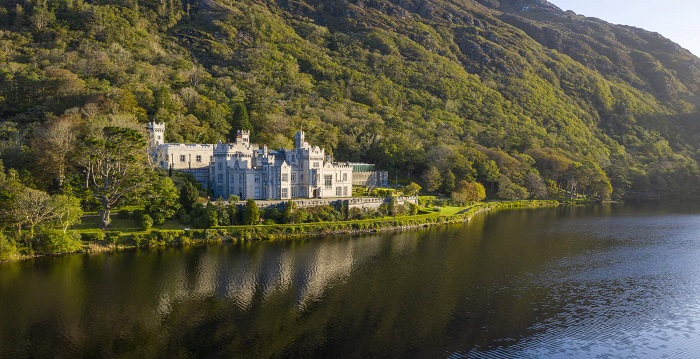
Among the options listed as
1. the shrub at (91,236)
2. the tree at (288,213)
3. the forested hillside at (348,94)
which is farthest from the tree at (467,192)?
the shrub at (91,236)

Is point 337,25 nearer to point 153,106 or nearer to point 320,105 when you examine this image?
point 320,105

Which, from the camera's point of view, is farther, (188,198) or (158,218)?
(188,198)

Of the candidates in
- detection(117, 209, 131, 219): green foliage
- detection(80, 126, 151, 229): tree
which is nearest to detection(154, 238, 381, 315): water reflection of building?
detection(117, 209, 131, 219): green foliage

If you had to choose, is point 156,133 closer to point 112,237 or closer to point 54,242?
point 112,237

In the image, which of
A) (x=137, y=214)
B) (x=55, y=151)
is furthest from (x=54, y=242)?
(x=55, y=151)

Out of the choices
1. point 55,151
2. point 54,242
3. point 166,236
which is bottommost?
point 166,236

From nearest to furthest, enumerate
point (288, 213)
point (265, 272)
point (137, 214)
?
point (265, 272), point (137, 214), point (288, 213)

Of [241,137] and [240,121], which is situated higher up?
[240,121]
